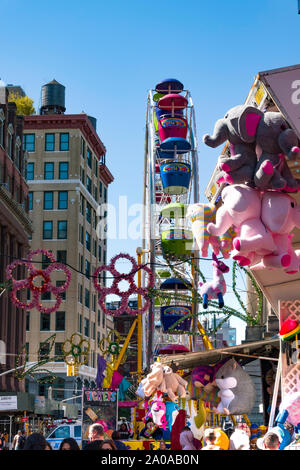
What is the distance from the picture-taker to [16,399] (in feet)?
124

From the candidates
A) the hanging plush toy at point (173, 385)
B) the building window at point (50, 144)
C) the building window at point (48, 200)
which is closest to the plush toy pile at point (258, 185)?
the hanging plush toy at point (173, 385)

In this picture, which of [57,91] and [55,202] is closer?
[55,202]

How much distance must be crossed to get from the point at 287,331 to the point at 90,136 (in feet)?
264

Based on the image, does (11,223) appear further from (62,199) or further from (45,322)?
(62,199)

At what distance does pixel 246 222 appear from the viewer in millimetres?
8898

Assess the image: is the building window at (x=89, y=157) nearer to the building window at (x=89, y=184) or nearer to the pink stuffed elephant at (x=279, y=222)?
the building window at (x=89, y=184)

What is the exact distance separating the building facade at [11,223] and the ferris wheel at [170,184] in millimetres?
18254

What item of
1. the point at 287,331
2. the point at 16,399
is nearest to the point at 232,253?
the point at 287,331

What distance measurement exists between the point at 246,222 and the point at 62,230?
7810 cm

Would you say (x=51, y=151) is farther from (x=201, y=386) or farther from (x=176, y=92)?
(x=201, y=386)

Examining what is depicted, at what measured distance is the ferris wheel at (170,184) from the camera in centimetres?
3703

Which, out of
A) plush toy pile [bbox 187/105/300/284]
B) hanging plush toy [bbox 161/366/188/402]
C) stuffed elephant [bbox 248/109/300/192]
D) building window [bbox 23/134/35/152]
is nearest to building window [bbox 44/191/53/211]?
building window [bbox 23/134/35/152]

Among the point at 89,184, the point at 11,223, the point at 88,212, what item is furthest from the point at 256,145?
the point at 89,184

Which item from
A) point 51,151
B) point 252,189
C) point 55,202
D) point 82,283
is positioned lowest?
point 252,189
